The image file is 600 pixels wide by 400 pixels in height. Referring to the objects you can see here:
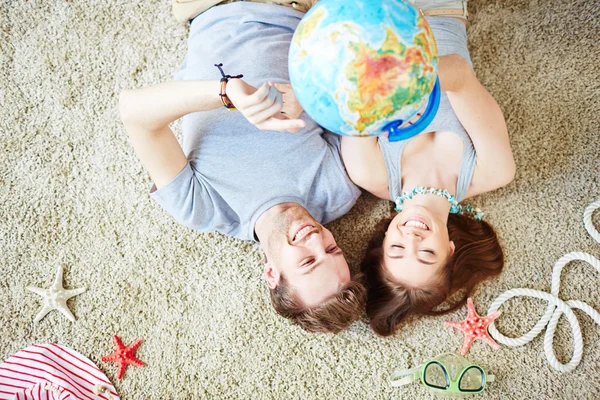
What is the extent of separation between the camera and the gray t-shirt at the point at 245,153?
138cm

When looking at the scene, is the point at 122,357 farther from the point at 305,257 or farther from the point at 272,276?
the point at 305,257

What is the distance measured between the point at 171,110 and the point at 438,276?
86 centimetres

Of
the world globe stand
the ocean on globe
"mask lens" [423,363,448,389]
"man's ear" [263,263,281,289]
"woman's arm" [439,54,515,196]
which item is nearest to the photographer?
the ocean on globe

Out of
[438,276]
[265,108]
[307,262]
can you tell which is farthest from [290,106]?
[438,276]

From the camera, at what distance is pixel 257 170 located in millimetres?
1385

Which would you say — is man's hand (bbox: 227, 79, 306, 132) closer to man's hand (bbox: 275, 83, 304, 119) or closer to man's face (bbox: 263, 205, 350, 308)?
man's hand (bbox: 275, 83, 304, 119)

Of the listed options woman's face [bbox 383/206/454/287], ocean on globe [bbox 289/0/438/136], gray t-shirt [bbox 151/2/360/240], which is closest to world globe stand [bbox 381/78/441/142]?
ocean on globe [bbox 289/0/438/136]

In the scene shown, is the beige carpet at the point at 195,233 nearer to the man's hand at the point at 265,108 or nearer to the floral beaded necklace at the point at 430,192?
the floral beaded necklace at the point at 430,192

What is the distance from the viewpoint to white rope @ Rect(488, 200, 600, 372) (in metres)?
1.47

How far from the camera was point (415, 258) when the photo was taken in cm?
127

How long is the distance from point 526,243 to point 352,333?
663 mm

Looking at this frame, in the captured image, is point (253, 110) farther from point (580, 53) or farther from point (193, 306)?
point (580, 53)

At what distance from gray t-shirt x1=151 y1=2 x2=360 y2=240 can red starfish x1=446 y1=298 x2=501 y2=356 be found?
0.55 meters

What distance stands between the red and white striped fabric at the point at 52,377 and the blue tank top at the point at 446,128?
3.70ft
